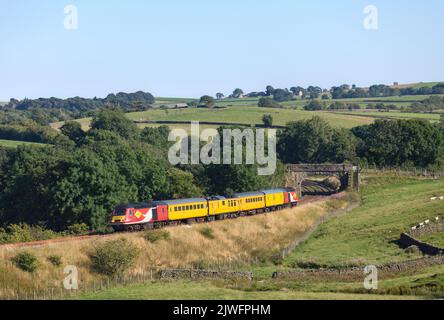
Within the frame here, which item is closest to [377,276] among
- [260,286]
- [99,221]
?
[260,286]

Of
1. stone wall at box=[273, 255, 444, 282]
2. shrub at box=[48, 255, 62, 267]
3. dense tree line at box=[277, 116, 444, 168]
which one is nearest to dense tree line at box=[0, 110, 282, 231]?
shrub at box=[48, 255, 62, 267]

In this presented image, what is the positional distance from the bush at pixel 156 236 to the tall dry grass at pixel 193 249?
1.19ft

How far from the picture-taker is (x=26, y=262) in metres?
51.2

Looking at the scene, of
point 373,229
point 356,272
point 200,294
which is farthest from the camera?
point 373,229

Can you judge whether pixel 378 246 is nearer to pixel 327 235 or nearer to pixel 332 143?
pixel 327 235

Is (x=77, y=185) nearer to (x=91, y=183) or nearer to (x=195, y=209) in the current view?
(x=91, y=183)

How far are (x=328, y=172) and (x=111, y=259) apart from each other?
58775 millimetres

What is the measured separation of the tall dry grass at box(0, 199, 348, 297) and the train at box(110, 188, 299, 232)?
228 cm

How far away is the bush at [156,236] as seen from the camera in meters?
62.0

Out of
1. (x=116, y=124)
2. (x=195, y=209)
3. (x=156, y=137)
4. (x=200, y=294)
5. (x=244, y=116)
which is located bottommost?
(x=195, y=209)

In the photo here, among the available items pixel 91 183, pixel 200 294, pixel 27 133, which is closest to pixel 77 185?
pixel 91 183

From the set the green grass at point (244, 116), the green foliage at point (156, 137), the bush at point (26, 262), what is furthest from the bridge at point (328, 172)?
the bush at point (26, 262)

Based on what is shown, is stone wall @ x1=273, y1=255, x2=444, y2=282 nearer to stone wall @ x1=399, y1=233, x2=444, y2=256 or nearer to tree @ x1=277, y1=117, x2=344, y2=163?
stone wall @ x1=399, y1=233, x2=444, y2=256

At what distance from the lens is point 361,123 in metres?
172
